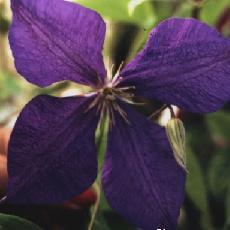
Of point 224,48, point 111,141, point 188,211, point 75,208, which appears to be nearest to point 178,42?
point 224,48

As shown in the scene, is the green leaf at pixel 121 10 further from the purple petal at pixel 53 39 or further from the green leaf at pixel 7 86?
the green leaf at pixel 7 86

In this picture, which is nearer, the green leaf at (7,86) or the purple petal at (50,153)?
the purple petal at (50,153)

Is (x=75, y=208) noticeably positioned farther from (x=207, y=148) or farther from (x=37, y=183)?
(x=207, y=148)

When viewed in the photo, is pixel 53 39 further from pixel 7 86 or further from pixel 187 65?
pixel 7 86

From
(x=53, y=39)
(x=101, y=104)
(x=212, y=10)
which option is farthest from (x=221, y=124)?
(x=53, y=39)

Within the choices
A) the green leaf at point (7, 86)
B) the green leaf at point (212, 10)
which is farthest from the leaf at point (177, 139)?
the green leaf at point (7, 86)

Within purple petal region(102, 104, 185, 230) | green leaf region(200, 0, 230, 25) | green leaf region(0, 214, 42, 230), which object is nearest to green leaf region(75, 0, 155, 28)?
green leaf region(200, 0, 230, 25)

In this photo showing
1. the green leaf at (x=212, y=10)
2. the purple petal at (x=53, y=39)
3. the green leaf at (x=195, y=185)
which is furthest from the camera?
the green leaf at (x=212, y=10)

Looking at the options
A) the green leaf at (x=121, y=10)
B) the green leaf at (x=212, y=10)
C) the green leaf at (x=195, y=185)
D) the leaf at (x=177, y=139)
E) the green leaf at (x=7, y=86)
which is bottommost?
the green leaf at (x=7, y=86)
